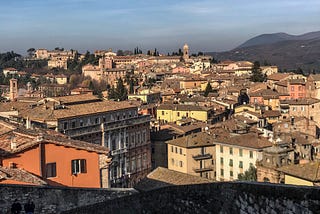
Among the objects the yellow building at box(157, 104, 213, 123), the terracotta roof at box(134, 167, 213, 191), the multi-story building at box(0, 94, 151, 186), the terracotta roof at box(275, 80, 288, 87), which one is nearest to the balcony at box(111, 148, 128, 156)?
the multi-story building at box(0, 94, 151, 186)

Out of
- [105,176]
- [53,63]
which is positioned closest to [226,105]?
[105,176]

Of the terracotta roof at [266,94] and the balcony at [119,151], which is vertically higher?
the terracotta roof at [266,94]

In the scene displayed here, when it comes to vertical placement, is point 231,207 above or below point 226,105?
above

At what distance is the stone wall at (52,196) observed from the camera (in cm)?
1140

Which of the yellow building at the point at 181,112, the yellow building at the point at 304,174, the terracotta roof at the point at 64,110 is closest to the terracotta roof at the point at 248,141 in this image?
the terracotta roof at the point at 64,110

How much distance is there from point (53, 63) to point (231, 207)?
560 feet

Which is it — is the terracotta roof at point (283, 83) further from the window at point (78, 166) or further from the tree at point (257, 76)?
the window at point (78, 166)

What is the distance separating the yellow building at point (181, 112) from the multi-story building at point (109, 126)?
56.7 feet

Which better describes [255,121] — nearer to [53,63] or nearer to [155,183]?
[155,183]

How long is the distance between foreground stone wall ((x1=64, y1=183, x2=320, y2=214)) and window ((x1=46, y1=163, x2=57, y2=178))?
25.6 ft

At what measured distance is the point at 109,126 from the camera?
4391cm

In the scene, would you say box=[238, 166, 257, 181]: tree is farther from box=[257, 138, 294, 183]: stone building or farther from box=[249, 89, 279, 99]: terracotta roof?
box=[249, 89, 279, 99]: terracotta roof

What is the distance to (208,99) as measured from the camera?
7562 centimetres

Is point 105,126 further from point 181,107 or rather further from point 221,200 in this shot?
point 221,200
